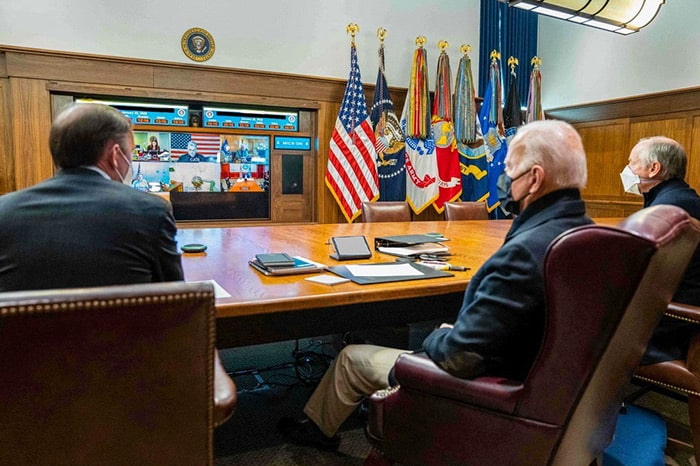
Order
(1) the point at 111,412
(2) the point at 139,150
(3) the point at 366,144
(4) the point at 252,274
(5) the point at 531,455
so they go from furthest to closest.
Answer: (3) the point at 366,144, (2) the point at 139,150, (4) the point at 252,274, (5) the point at 531,455, (1) the point at 111,412

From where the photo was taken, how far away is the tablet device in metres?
2.09

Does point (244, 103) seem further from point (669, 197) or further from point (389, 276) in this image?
point (669, 197)

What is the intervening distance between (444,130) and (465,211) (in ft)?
4.27

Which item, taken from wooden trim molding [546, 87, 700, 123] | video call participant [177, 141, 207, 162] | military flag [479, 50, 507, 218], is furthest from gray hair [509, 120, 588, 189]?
wooden trim molding [546, 87, 700, 123]

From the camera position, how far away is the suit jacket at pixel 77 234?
1.07m

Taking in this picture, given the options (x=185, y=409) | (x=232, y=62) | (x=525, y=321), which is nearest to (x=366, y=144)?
(x=232, y=62)

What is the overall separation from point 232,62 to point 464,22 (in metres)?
2.91

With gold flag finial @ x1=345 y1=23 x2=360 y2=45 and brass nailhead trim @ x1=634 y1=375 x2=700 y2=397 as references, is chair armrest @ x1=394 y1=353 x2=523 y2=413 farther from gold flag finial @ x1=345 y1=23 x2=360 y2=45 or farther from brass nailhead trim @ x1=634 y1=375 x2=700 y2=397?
gold flag finial @ x1=345 y1=23 x2=360 y2=45

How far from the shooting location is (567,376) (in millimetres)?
1008

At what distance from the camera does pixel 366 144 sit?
4.93 m

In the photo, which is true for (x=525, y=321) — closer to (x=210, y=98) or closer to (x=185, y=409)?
(x=185, y=409)

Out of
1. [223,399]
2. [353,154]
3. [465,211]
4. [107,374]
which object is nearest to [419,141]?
[353,154]

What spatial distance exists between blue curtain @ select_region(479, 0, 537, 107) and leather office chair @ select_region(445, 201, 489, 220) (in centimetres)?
228

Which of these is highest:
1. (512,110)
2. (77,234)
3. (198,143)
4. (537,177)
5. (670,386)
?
(512,110)
